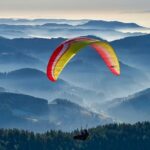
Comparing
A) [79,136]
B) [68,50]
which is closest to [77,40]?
[68,50]

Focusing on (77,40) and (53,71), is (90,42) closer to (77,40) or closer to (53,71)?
(77,40)

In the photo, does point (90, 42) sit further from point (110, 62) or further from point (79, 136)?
point (79, 136)

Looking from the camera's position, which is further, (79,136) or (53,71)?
(53,71)

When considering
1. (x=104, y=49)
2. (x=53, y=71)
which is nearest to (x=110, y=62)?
(x=104, y=49)

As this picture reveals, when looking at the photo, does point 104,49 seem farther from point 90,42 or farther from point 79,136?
point 79,136

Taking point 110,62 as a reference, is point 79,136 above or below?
below

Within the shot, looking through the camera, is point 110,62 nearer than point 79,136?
No
